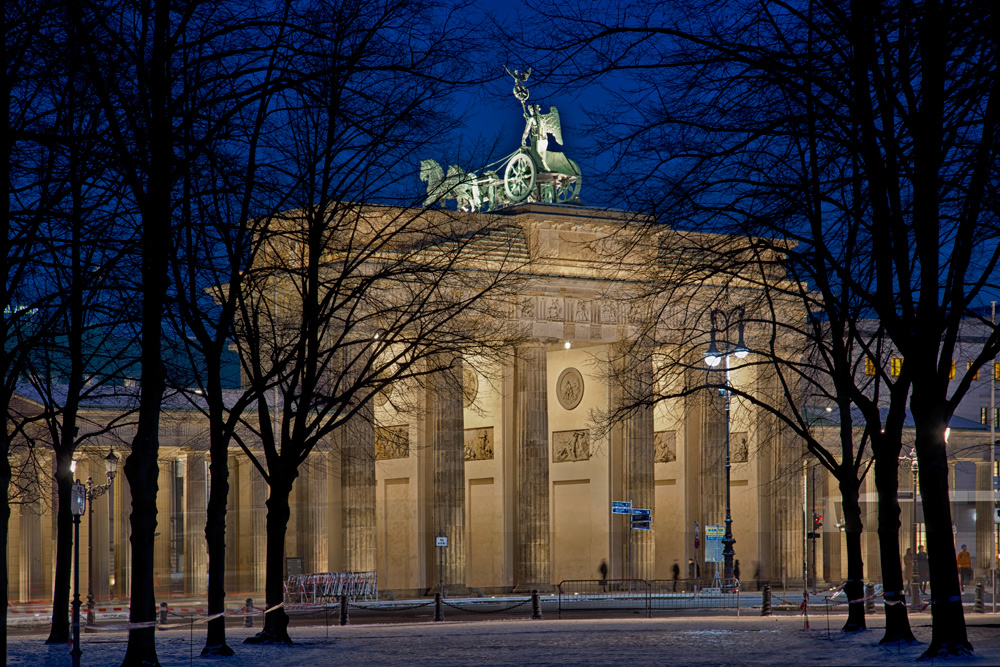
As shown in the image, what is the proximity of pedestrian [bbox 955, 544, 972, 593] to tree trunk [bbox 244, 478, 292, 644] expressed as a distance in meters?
43.5

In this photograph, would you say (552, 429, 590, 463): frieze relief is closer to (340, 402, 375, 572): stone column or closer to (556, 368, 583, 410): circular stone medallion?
(556, 368, 583, 410): circular stone medallion

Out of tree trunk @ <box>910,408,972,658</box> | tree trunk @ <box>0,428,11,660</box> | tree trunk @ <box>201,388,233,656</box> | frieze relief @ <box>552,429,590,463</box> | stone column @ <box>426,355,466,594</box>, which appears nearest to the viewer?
tree trunk @ <box>0,428,11,660</box>

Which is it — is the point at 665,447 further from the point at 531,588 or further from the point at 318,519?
the point at 318,519

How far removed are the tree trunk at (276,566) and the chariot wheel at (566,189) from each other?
41.3 meters

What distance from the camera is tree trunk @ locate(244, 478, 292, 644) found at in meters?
32.9

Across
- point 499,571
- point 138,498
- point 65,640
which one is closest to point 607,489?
point 499,571

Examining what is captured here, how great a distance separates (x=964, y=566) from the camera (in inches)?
2894

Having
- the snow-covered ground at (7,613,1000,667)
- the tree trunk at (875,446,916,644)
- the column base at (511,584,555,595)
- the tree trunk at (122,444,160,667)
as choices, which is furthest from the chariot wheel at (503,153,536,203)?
the tree trunk at (122,444,160,667)

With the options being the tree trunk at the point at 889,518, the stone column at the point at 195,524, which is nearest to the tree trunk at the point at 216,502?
the tree trunk at the point at 889,518

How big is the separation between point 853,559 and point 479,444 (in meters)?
45.5

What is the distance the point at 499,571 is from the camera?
78250mm

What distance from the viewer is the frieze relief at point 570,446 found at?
79.5m

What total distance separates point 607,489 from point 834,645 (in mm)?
48157

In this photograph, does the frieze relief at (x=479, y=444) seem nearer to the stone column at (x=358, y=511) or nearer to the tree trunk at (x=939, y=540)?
the stone column at (x=358, y=511)
